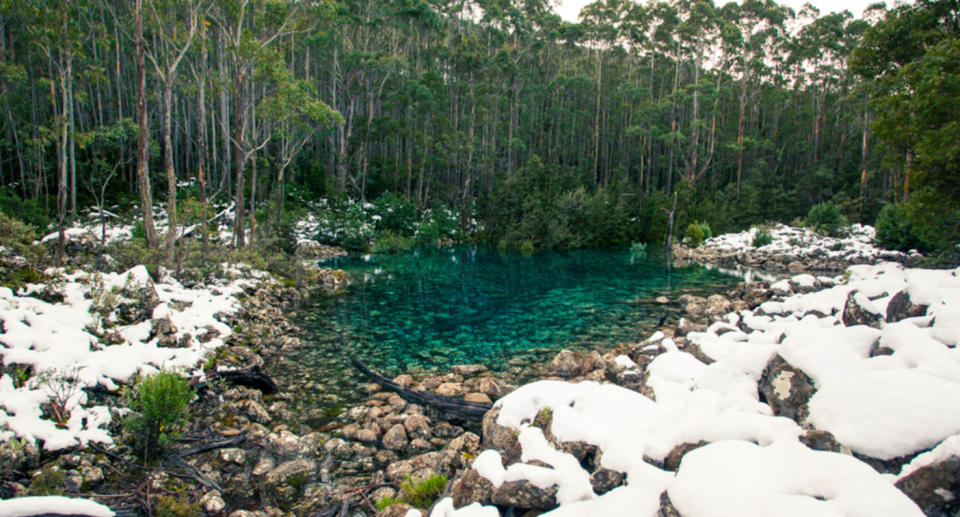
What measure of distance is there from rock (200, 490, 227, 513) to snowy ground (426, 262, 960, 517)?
6.97 ft

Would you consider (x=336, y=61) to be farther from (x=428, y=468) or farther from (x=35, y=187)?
(x=428, y=468)

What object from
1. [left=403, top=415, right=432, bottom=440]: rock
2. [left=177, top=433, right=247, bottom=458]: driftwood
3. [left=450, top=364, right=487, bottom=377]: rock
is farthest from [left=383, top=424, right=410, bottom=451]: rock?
[left=450, top=364, right=487, bottom=377]: rock

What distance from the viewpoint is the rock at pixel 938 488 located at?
1.92 m

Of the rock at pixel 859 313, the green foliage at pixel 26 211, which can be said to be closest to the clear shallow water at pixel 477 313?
the rock at pixel 859 313

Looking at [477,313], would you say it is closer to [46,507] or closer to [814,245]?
[46,507]

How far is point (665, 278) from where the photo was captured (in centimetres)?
1831

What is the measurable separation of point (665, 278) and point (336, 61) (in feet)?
92.8

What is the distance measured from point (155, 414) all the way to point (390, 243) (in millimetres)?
23704

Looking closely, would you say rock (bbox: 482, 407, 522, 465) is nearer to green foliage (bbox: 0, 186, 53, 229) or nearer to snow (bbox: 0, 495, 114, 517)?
snow (bbox: 0, 495, 114, 517)

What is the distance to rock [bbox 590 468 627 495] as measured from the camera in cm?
288

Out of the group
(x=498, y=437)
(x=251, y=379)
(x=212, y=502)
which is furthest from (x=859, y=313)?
(x=251, y=379)

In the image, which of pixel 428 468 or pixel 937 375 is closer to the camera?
pixel 937 375

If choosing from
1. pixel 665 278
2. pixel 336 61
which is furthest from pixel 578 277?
pixel 336 61

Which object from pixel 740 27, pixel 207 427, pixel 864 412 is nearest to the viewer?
pixel 864 412
